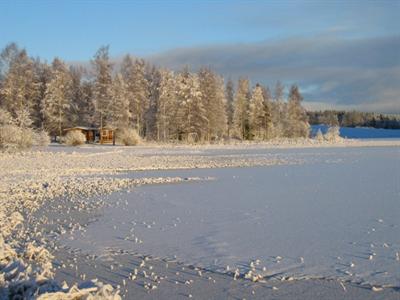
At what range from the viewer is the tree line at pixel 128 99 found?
195ft

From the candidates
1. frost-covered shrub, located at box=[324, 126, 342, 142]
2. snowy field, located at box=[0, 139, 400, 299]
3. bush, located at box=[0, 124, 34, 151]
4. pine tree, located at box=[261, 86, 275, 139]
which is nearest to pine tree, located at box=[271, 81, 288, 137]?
pine tree, located at box=[261, 86, 275, 139]

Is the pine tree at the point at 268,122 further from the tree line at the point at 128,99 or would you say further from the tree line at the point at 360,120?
the tree line at the point at 360,120

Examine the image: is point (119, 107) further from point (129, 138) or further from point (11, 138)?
point (11, 138)

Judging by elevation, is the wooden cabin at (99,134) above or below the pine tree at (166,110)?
below

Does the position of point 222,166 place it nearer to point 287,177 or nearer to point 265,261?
point 287,177

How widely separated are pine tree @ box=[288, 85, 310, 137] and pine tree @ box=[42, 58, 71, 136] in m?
36.3

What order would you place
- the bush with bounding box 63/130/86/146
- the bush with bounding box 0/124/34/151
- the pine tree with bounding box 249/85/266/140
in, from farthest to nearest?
the pine tree with bounding box 249/85/266/140
the bush with bounding box 63/130/86/146
the bush with bounding box 0/124/34/151

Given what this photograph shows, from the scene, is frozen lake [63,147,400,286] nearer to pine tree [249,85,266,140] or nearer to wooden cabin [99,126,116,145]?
wooden cabin [99,126,116,145]

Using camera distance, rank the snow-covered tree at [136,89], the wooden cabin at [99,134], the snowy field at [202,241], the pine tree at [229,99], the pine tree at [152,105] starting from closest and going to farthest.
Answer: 1. the snowy field at [202,241]
2. the wooden cabin at [99,134]
3. the snow-covered tree at [136,89]
4. the pine tree at [152,105]
5. the pine tree at [229,99]

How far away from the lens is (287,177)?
66.6 ft

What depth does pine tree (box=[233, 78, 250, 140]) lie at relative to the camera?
76562 millimetres

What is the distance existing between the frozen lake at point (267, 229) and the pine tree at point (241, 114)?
60.3 m

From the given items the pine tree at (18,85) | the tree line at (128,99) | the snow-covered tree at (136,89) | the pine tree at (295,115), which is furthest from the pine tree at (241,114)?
the pine tree at (18,85)

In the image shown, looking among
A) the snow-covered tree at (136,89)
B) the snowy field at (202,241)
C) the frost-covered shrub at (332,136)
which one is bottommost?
the snowy field at (202,241)
